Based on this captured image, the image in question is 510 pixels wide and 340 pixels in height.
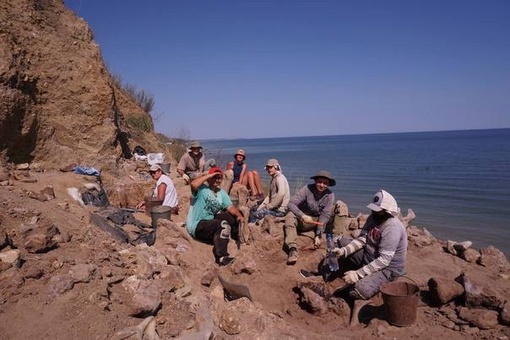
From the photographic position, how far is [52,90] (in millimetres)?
7715

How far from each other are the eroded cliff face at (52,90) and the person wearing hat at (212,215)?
12.1 feet

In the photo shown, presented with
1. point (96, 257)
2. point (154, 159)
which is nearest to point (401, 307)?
point (96, 257)

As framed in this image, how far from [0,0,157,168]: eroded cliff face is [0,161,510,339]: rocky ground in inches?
45.8

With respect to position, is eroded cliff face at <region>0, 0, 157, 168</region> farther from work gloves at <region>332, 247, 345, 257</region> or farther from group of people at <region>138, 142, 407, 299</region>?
work gloves at <region>332, 247, 345, 257</region>

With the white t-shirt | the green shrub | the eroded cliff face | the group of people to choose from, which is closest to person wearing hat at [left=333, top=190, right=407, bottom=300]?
the group of people

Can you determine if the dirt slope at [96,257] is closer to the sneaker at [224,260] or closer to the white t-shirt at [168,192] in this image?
the sneaker at [224,260]

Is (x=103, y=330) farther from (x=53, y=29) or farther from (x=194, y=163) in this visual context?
(x=53, y=29)

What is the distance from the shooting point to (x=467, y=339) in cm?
386

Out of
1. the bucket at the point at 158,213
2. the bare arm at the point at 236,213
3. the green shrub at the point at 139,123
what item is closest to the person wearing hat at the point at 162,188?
the bucket at the point at 158,213

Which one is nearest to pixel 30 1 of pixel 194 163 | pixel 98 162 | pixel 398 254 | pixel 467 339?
pixel 98 162

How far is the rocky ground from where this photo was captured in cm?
295

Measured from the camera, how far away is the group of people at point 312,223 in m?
4.62

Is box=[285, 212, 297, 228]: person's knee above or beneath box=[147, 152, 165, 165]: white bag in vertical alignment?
beneath

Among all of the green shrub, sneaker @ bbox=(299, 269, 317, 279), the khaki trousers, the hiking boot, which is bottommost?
sneaker @ bbox=(299, 269, 317, 279)
